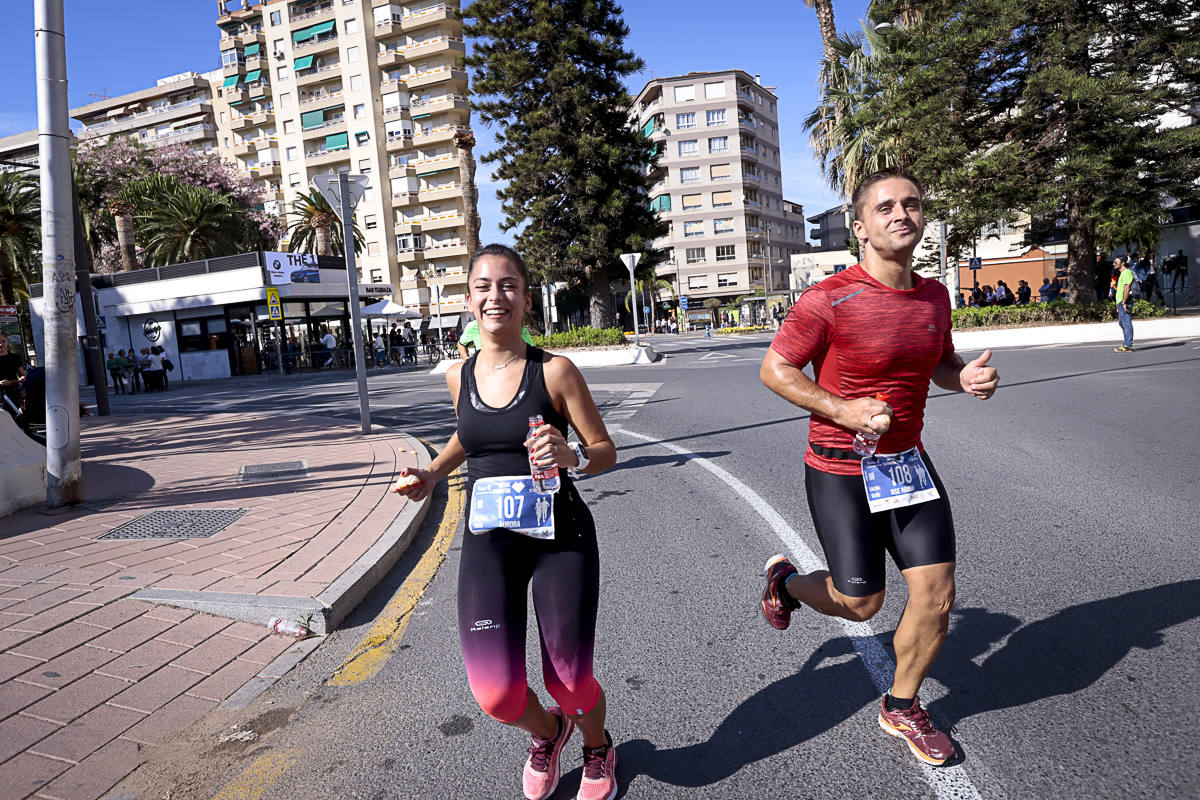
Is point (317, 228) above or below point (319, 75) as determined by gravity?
below

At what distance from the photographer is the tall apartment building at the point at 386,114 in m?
63.5

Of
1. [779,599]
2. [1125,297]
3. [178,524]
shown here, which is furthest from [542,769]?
[1125,297]

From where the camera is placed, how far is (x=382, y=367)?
34.3 metres

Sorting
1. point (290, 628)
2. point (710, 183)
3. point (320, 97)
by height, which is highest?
point (320, 97)

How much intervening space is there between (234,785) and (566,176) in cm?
2927

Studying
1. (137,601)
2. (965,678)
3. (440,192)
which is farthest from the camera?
(440,192)

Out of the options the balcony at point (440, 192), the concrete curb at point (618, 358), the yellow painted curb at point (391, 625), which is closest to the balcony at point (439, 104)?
the balcony at point (440, 192)

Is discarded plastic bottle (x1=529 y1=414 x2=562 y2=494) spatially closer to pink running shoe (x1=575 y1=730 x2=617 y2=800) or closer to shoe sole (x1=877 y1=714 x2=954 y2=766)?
pink running shoe (x1=575 y1=730 x2=617 y2=800)

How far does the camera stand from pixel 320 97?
66562 millimetres

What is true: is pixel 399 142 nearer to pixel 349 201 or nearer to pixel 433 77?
pixel 433 77

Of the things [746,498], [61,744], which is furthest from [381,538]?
[746,498]

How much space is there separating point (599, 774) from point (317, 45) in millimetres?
74338

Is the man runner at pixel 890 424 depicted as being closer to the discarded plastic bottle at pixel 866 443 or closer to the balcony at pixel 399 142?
the discarded plastic bottle at pixel 866 443

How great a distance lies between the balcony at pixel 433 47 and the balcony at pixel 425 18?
1194 mm
